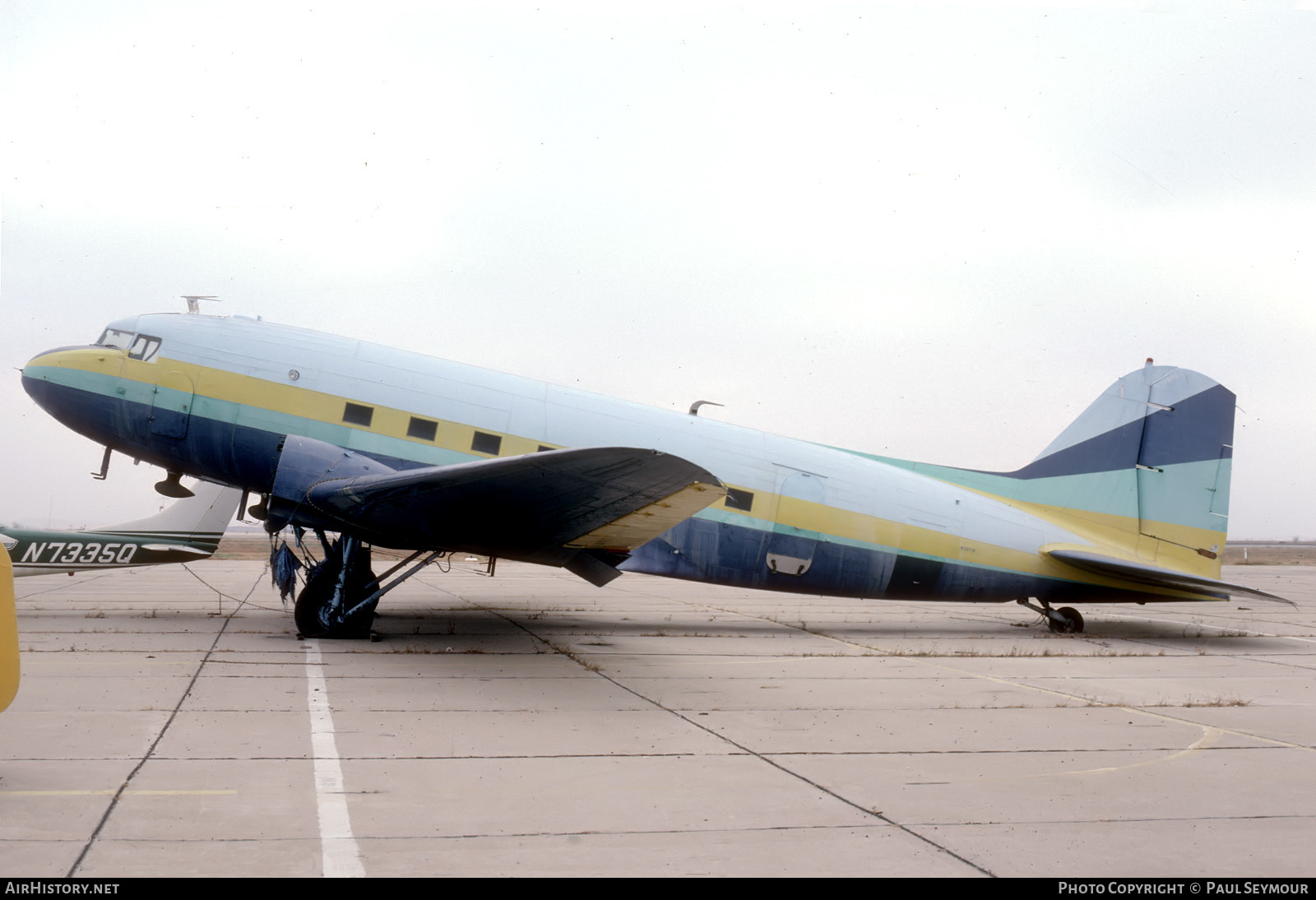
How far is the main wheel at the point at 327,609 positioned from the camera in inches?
464

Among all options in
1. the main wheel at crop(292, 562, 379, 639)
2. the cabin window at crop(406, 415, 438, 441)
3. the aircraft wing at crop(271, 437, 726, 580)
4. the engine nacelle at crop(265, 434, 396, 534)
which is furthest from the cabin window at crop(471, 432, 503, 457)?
the main wheel at crop(292, 562, 379, 639)

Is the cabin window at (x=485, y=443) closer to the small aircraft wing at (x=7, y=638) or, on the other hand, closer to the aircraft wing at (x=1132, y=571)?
the small aircraft wing at (x=7, y=638)

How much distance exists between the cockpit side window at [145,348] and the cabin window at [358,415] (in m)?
2.71

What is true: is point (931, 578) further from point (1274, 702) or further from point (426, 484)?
point (426, 484)

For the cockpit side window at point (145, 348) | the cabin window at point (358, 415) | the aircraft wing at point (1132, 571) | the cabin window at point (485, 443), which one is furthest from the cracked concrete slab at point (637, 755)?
the cockpit side window at point (145, 348)

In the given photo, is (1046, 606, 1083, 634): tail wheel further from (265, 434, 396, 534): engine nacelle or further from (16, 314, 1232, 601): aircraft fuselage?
(265, 434, 396, 534): engine nacelle

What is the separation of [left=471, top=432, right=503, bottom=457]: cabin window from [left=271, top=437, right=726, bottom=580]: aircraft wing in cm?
124

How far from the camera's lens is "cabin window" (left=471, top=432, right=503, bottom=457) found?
41.0ft

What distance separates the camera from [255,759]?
5871 millimetres

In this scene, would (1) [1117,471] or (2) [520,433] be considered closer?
(2) [520,433]

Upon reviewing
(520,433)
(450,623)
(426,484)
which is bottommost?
(450,623)
